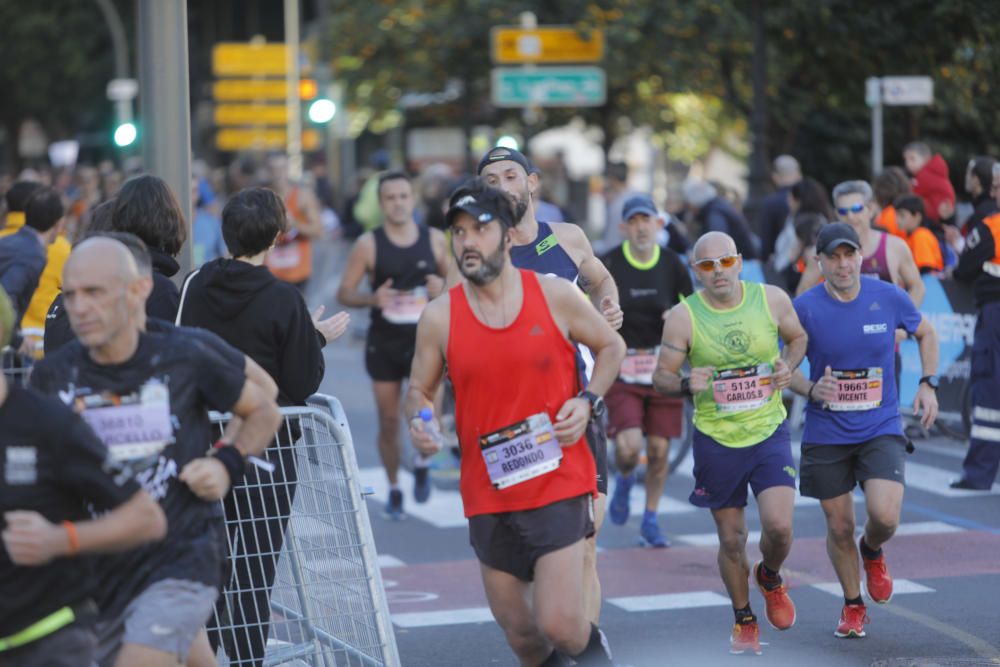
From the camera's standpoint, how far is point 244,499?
645cm

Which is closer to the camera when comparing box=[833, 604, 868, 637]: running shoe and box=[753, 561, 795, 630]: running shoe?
box=[753, 561, 795, 630]: running shoe

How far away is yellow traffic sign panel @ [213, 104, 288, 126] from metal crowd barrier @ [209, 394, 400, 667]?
143ft

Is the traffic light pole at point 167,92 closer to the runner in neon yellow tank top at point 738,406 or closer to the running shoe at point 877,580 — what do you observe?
the runner in neon yellow tank top at point 738,406

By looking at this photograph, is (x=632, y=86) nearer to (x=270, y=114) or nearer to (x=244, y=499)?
(x=270, y=114)

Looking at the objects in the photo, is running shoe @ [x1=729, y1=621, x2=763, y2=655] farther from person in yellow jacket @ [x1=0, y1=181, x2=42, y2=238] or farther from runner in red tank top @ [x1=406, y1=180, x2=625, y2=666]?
person in yellow jacket @ [x1=0, y1=181, x2=42, y2=238]

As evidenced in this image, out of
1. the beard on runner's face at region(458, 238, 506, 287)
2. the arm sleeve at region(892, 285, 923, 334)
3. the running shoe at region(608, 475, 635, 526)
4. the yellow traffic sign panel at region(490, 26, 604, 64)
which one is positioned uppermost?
the yellow traffic sign panel at region(490, 26, 604, 64)

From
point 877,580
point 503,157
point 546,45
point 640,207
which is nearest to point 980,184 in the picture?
point 640,207

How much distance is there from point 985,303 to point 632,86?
65.3ft

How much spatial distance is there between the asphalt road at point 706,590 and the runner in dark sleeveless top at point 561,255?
82cm

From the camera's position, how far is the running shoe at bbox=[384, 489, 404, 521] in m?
11.8

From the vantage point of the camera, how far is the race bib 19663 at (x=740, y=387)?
7.89m

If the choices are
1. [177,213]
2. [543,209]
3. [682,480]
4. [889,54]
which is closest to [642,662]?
[177,213]

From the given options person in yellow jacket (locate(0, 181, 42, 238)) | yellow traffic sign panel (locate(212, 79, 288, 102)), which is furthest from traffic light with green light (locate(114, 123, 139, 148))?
yellow traffic sign panel (locate(212, 79, 288, 102))

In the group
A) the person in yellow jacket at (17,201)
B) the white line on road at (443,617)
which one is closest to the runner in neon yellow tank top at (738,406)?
the white line on road at (443,617)
